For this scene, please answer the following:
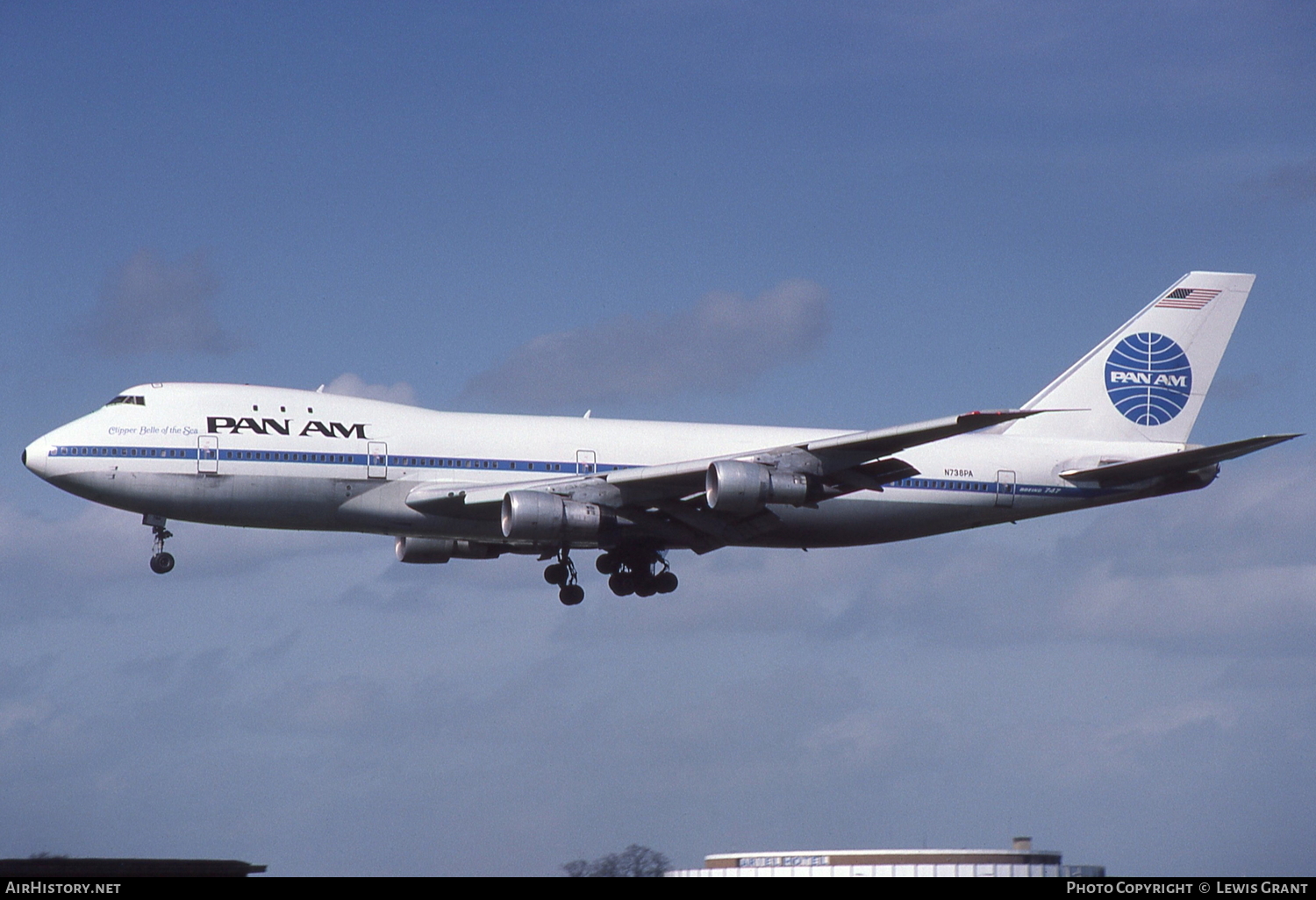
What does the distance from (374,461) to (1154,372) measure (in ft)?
92.2

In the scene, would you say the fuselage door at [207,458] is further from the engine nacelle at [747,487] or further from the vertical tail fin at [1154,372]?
the vertical tail fin at [1154,372]

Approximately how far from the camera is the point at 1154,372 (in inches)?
2228

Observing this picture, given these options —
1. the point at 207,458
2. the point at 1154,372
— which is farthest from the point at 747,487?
the point at 1154,372

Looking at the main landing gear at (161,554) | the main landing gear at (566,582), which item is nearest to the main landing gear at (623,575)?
→ the main landing gear at (566,582)

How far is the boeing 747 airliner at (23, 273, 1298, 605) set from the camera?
152 ft

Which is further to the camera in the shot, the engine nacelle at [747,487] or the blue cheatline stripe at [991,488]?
the blue cheatline stripe at [991,488]

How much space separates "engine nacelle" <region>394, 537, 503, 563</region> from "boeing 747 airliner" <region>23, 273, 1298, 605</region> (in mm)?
73

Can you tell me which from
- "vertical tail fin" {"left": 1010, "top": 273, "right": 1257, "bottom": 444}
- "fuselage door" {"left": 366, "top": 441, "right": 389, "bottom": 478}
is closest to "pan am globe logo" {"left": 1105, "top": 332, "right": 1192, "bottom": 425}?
"vertical tail fin" {"left": 1010, "top": 273, "right": 1257, "bottom": 444}

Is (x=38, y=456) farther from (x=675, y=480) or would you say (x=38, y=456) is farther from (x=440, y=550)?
(x=675, y=480)

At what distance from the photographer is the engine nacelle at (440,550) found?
54.4 metres

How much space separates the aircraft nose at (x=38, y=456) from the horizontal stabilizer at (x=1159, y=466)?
32490 millimetres

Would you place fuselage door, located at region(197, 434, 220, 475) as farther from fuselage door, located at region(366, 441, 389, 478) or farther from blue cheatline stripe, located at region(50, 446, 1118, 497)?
fuselage door, located at region(366, 441, 389, 478)
